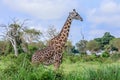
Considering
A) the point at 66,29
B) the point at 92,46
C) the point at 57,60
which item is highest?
the point at 92,46

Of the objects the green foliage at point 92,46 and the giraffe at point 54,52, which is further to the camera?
the green foliage at point 92,46

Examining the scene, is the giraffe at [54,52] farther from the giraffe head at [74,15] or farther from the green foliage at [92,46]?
the green foliage at [92,46]

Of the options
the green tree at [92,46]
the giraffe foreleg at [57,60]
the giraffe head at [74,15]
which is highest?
the green tree at [92,46]

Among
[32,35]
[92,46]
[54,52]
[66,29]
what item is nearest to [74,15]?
[66,29]

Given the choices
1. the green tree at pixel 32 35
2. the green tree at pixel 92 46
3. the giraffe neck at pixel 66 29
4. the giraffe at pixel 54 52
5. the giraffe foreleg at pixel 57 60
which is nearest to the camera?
the giraffe foreleg at pixel 57 60

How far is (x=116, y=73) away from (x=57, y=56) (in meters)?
4.11

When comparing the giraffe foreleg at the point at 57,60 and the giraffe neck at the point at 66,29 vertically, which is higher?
the giraffe neck at the point at 66,29

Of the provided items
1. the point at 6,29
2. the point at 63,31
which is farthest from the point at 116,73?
the point at 6,29

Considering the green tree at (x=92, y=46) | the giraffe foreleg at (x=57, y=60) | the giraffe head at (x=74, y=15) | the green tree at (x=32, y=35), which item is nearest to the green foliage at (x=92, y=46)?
the green tree at (x=92, y=46)

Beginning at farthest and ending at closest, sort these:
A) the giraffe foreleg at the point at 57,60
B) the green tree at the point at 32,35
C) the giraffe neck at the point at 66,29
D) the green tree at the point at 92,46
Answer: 1. the green tree at the point at 92,46
2. the green tree at the point at 32,35
3. the giraffe neck at the point at 66,29
4. the giraffe foreleg at the point at 57,60

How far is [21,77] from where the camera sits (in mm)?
5680

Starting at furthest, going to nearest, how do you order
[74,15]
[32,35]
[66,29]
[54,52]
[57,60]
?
[32,35] < [66,29] < [74,15] < [54,52] < [57,60]

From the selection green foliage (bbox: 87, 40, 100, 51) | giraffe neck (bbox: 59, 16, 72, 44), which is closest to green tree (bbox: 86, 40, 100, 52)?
green foliage (bbox: 87, 40, 100, 51)

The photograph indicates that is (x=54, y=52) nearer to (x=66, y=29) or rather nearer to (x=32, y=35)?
(x=66, y=29)
